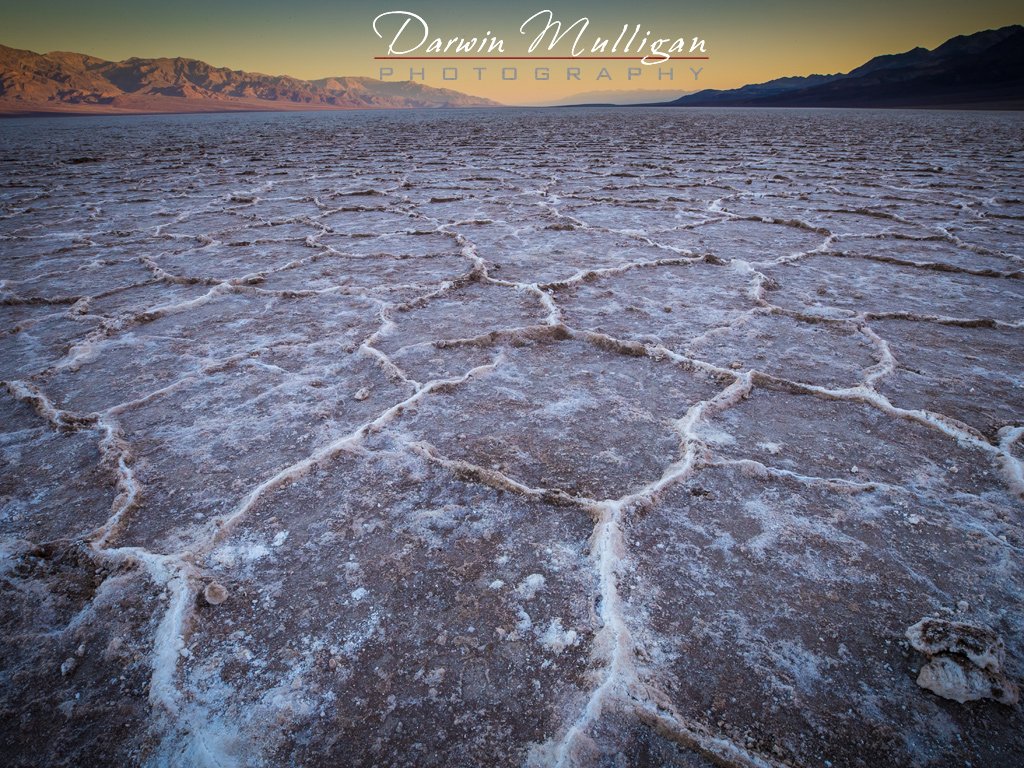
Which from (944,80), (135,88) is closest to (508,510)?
(944,80)

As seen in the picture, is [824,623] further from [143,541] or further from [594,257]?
[594,257]

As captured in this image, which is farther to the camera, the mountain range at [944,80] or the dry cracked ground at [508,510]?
the mountain range at [944,80]

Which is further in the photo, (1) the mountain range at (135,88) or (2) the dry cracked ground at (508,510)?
(1) the mountain range at (135,88)

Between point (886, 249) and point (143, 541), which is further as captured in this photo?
point (886, 249)

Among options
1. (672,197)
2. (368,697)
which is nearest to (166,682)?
(368,697)

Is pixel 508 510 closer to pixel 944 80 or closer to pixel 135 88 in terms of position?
pixel 944 80
